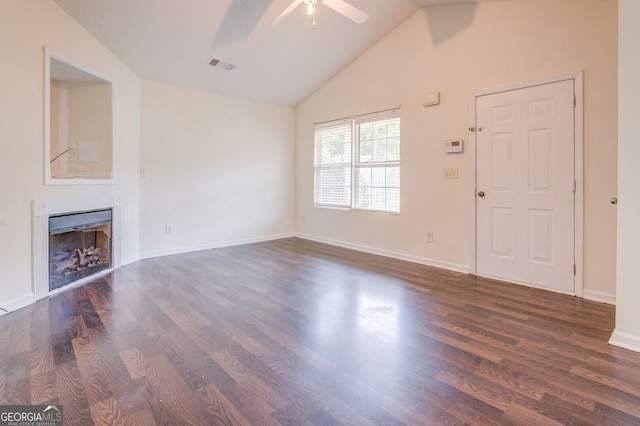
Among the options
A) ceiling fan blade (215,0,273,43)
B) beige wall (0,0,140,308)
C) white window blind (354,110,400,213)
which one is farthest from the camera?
white window blind (354,110,400,213)

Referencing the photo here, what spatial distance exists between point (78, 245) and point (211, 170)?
2.20 meters

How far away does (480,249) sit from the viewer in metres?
3.89

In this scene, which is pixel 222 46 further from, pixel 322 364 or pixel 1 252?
pixel 322 364

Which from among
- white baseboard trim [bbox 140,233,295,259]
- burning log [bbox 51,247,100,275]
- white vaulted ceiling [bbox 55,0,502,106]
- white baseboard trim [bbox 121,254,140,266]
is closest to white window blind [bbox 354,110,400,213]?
white vaulted ceiling [bbox 55,0,502,106]

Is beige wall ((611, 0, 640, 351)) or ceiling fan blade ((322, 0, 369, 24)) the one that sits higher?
ceiling fan blade ((322, 0, 369, 24))

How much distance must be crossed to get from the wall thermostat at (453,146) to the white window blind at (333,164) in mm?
1728

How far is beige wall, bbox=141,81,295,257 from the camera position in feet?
15.9

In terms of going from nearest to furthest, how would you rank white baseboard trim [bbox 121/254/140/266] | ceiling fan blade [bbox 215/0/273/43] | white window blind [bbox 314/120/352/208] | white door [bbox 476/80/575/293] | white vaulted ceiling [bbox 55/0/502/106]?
white door [bbox 476/80/575/293], white vaulted ceiling [bbox 55/0/502/106], ceiling fan blade [bbox 215/0/273/43], white baseboard trim [bbox 121/254/140/266], white window blind [bbox 314/120/352/208]

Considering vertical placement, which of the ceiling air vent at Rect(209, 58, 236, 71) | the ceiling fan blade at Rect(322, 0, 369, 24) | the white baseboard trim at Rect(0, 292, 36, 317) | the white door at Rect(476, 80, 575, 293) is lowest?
the white baseboard trim at Rect(0, 292, 36, 317)

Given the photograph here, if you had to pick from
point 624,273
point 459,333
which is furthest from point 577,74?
point 459,333

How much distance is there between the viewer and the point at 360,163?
531 centimetres

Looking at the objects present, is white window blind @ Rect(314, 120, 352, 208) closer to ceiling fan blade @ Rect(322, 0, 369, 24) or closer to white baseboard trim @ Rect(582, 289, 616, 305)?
ceiling fan blade @ Rect(322, 0, 369, 24)

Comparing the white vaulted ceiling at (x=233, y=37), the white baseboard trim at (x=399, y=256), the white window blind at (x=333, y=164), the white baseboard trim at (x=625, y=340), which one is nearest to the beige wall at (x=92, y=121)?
the white vaulted ceiling at (x=233, y=37)

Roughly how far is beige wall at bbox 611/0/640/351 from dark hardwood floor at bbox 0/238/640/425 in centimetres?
22
